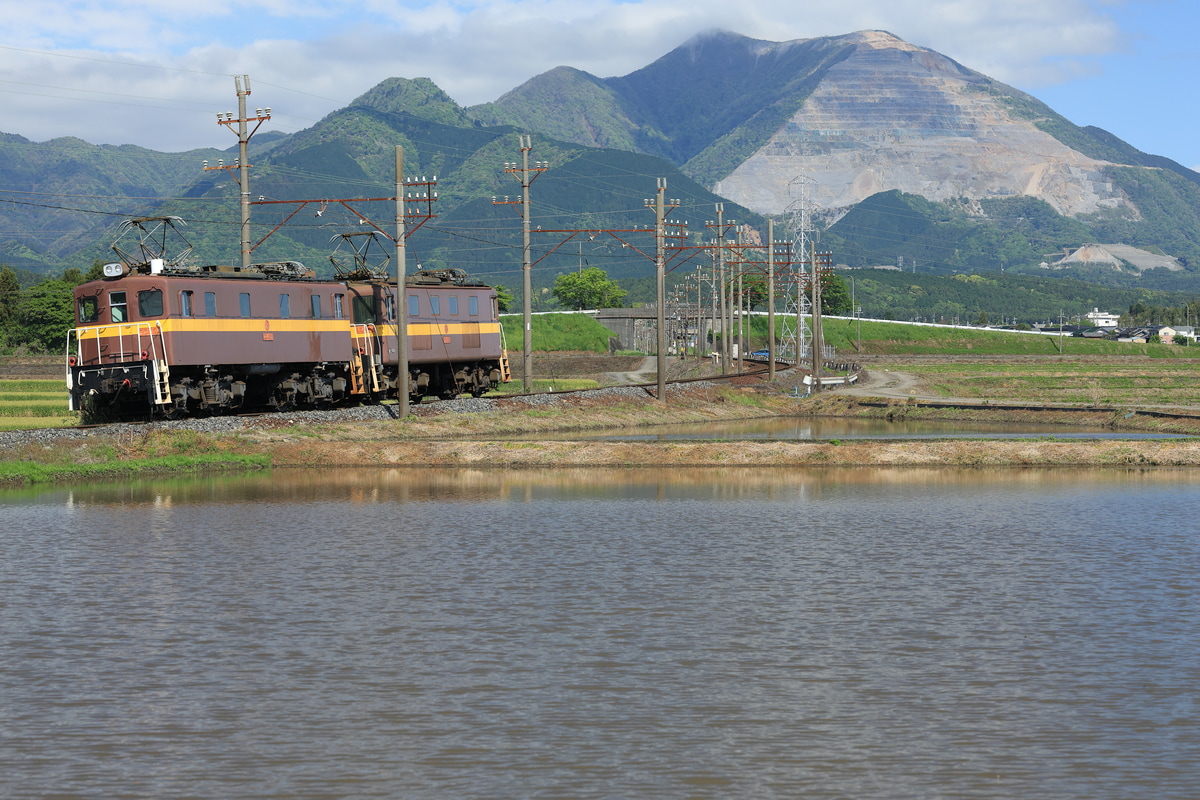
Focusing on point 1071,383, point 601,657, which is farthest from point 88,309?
point 1071,383

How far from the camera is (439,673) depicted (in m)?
14.6

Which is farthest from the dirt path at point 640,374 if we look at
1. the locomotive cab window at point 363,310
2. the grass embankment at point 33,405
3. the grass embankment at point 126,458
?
the grass embankment at point 126,458

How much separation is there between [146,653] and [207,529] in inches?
451

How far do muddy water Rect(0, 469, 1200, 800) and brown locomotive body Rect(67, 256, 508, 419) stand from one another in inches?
646

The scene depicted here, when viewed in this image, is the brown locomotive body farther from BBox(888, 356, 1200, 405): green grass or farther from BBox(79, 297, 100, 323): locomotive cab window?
BBox(888, 356, 1200, 405): green grass

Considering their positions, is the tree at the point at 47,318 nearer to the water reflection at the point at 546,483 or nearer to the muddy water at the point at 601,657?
the water reflection at the point at 546,483

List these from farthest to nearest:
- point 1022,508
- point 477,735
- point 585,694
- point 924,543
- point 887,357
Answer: point 887,357 → point 1022,508 → point 924,543 → point 585,694 → point 477,735

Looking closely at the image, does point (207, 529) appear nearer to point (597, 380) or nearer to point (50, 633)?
point (50, 633)

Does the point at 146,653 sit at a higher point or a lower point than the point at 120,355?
lower

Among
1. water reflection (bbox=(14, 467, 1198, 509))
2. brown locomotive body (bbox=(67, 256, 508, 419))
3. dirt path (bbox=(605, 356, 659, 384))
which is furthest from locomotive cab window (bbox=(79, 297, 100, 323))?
dirt path (bbox=(605, 356, 659, 384))

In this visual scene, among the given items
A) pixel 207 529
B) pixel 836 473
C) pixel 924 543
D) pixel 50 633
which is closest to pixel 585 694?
pixel 50 633

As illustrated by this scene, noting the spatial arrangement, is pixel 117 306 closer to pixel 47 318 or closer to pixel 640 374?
pixel 640 374

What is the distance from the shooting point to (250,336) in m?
47.3

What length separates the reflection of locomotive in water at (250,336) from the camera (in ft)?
142
